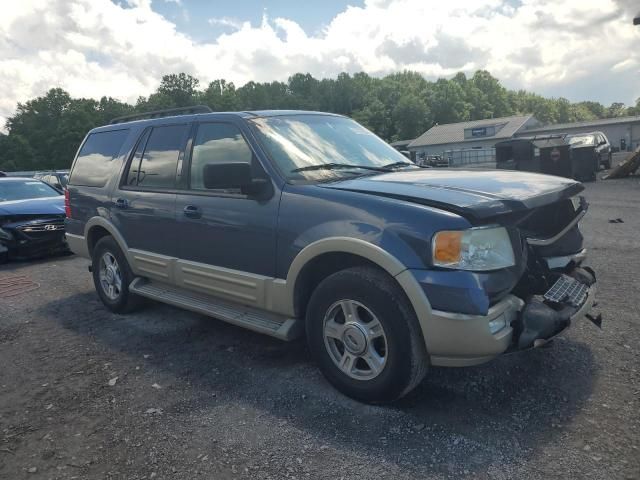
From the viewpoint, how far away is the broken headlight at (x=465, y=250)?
2773 mm

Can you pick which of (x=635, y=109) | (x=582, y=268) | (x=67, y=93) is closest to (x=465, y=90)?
(x=635, y=109)

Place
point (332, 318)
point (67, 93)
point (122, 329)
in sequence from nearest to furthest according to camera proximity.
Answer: point (332, 318) < point (122, 329) < point (67, 93)

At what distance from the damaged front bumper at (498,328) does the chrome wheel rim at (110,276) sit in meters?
3.75

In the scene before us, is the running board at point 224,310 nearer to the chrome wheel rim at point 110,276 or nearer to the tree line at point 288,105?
the chrome wheel rim at point 110,276

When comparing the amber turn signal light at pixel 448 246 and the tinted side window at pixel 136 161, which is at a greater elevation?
the tinted side window at pixel 136 161

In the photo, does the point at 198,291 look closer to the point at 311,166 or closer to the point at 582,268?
the point at 311,166

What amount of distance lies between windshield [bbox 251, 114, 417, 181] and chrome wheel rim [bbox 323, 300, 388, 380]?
1.02 m

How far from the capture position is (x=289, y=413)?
10.5 feet

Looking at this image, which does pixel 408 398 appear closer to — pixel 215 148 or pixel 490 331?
pixel 490 331

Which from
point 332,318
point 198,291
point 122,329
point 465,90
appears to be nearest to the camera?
point 332,318

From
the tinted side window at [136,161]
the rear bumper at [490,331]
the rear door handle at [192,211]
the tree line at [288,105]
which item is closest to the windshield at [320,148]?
the rear door handle at [192,211]

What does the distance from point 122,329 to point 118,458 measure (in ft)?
7.68

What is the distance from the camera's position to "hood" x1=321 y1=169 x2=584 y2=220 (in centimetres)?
288

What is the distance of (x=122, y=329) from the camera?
16.4 feet
